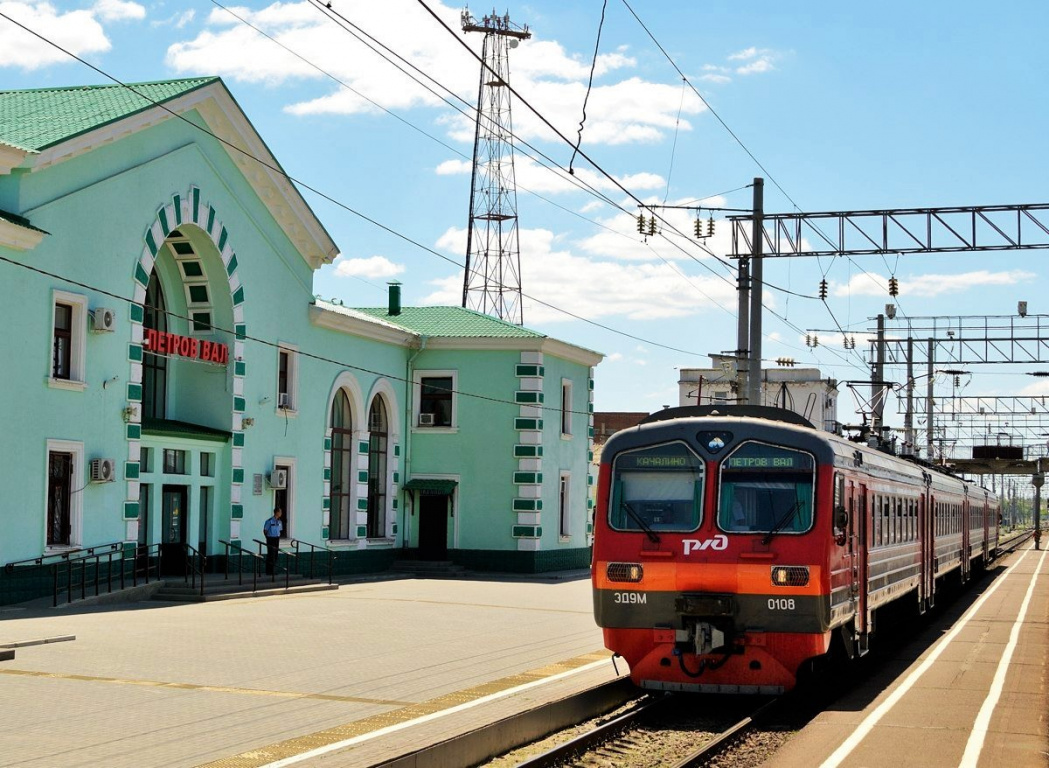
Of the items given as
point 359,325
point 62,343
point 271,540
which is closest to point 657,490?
point 62,343

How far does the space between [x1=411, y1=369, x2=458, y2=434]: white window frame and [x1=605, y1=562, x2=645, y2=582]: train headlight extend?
23.0m

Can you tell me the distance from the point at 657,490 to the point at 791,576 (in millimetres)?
1669

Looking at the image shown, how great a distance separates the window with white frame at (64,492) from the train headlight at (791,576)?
14116 mm

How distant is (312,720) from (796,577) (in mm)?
4862

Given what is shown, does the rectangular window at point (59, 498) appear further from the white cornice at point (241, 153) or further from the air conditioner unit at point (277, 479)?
the air conditioner unit at point (277, 479)

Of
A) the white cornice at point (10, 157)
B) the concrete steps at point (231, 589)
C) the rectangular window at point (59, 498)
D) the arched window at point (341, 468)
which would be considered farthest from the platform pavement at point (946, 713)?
the arched window at point (341, 468)

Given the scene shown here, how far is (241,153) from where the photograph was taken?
28.1 metres

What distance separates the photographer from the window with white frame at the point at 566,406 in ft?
128

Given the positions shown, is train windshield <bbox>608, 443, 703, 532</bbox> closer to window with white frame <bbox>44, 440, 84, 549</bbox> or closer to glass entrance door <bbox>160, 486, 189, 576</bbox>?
window with white frame <bbox>44, 440, 84, 549</bbox>

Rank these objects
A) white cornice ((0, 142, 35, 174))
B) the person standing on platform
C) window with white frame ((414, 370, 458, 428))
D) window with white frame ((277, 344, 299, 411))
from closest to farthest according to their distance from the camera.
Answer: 1. white cornice ((0, 142, 35, 174))
2. the person standing on platform
3. window with white frame ((277, 344, 299, 411))
4. window with white frame ((414, 370, 458, 428))

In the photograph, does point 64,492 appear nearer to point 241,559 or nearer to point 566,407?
point 241,559

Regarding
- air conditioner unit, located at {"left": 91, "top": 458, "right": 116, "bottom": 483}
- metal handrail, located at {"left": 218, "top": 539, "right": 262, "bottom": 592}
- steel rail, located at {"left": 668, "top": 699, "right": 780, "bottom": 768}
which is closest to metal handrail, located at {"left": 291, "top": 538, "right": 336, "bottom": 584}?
metal handrail, located at {"left": 218, "top": 539, "right": 262, "bottom": 592}

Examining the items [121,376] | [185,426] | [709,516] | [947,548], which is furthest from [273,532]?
[709,516]

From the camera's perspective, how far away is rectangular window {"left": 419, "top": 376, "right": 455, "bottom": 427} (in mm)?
36719
